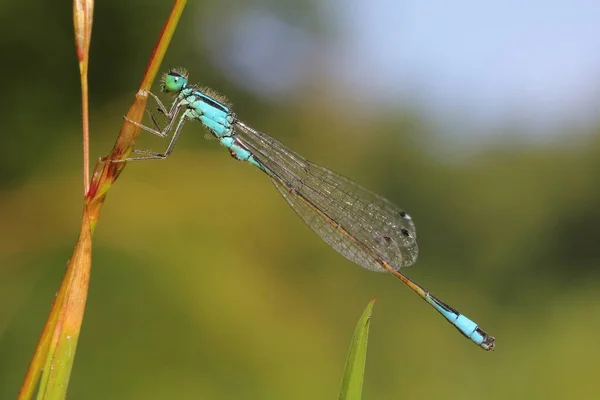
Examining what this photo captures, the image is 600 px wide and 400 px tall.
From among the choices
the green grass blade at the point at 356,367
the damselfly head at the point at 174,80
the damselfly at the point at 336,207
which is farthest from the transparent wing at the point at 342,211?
the green grass blade at the point at 356,367

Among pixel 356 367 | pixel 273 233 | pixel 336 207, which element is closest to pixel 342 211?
pixel 336 207

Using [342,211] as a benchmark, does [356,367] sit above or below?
below

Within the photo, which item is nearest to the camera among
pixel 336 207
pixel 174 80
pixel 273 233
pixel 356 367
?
pixel 356 367

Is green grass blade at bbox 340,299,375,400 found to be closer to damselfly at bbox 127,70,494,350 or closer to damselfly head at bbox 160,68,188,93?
damselfly head at bbox 160,68,188,93

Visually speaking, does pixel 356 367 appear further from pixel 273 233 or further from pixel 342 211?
pixel 273 233

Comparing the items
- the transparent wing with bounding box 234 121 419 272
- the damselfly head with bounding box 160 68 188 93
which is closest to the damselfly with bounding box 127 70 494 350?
the transparent wing with bounding box 234 121 419 272

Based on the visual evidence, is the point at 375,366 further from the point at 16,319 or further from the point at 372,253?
the point at 372,253

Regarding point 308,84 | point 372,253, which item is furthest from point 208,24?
point 372,253
